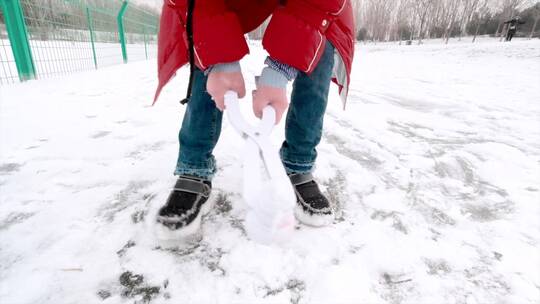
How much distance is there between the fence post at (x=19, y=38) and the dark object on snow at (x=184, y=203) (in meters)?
3.31

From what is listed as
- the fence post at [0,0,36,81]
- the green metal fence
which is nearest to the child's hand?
the green metal fence

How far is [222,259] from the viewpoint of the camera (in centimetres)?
74

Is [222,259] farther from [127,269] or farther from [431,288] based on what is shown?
[431,288]

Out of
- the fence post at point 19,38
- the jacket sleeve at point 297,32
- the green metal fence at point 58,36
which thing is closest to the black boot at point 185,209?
the jacket sleeve at point 297,32

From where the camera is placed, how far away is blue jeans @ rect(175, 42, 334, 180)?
892 mm

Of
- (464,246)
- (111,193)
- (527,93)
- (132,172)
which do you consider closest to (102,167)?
(132,172)

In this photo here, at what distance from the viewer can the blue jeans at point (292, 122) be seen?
892 millimetres

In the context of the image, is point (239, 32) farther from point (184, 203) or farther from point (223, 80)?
point (184, 203)

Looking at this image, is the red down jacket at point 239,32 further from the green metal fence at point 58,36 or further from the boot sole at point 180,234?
the green metal fence at point 58,36

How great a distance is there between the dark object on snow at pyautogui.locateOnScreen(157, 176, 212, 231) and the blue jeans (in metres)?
0.04

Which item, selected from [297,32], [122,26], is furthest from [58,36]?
[297,32]

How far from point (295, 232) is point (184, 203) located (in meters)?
0.33

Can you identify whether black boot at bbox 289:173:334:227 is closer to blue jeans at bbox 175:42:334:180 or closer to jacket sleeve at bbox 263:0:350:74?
blue jeans at bbox 175:42:334:180

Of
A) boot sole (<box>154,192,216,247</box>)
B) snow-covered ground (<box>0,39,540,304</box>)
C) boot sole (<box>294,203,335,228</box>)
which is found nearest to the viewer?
snow-covered ground (<box>0,39,540,304</box>)
